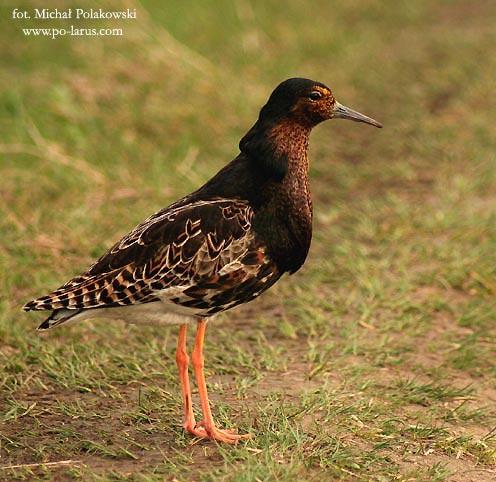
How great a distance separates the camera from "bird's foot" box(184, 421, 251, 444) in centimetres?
483

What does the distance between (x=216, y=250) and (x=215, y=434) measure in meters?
0.83

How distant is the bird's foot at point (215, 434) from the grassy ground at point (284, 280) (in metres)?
0.06

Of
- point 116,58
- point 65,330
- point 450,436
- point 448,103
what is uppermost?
point 116,58

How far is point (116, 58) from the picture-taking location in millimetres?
11344

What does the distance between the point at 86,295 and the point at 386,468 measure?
1.56 m

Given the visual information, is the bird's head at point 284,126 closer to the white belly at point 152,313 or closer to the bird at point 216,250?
the bird at point 216,250

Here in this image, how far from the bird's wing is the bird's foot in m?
0.54

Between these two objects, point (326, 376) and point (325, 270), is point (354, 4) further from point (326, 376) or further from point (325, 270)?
point (326, 376)

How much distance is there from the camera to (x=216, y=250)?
16.2 ft

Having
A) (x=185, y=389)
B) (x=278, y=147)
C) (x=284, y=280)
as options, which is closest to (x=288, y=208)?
(x=278, y=147)

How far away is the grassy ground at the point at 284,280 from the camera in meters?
4.98

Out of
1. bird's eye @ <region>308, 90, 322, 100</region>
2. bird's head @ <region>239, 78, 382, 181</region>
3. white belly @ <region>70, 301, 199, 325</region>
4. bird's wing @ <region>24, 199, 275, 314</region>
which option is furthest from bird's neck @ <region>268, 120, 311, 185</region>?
white belly @ <region>70, 301, 199, 325</region>

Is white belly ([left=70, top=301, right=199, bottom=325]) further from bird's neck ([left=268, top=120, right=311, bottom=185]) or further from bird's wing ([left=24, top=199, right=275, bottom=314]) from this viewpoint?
bird's neck ([left=268, top=120, right=311, bottom=185])

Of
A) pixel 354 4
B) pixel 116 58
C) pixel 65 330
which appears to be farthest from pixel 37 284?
pixel 354 4
